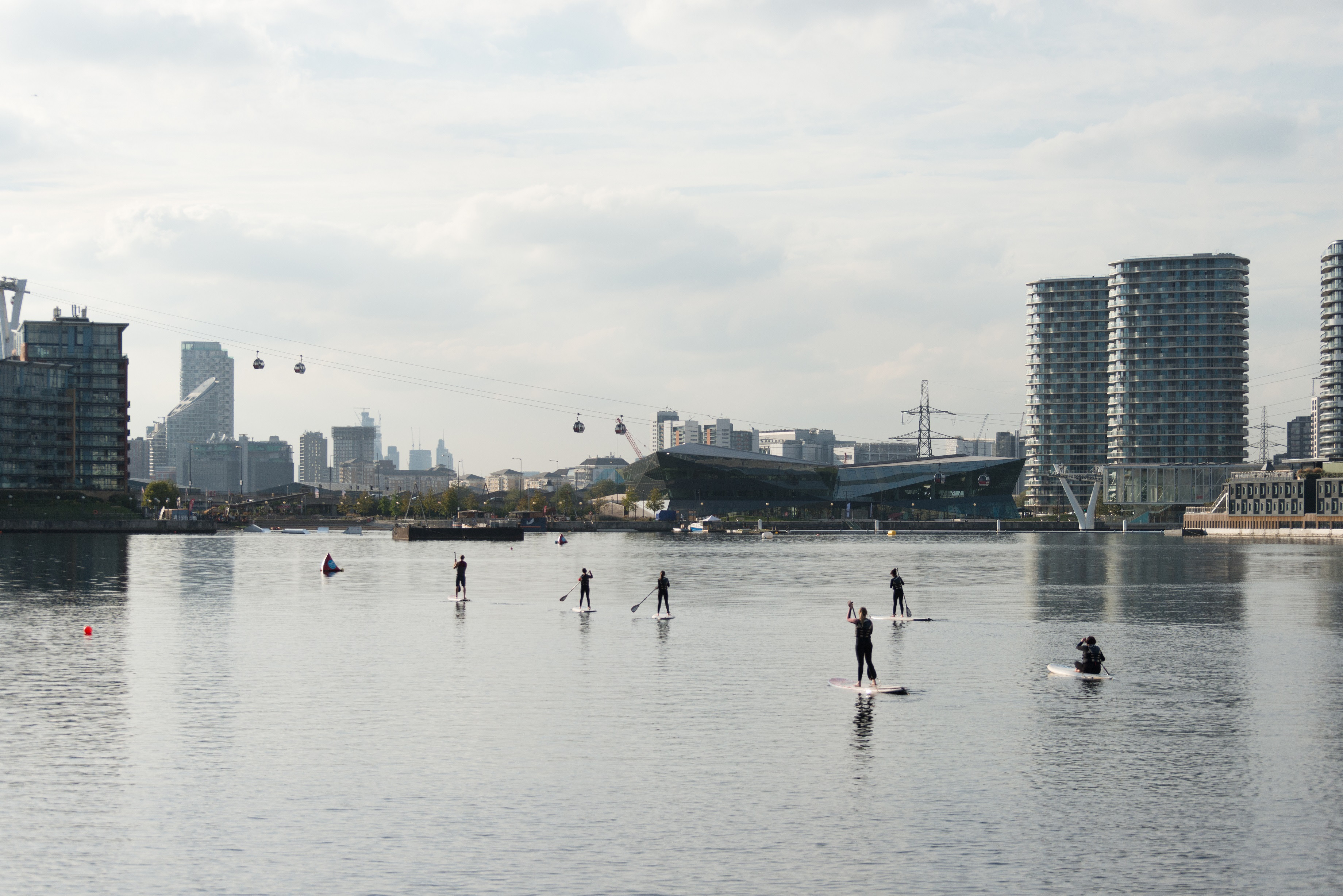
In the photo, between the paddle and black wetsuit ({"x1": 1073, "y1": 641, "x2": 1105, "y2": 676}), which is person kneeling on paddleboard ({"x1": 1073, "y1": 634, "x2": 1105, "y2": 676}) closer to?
black wetsuit ({"x1": 1073, "y1": 641, "x2": 1105, "y2": 676})

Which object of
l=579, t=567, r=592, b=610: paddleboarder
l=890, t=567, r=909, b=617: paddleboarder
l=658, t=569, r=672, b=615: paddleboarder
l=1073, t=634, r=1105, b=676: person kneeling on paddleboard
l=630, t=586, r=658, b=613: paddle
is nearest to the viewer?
l=1073, t=634, r=1105, b=676: person kneeling on paddleboard

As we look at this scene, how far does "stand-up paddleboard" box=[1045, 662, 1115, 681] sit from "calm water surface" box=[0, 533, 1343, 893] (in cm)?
56

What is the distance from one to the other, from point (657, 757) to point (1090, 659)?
1941 cm

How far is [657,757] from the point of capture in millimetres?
30094

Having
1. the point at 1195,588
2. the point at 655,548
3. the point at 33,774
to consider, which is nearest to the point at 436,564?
the point at 655,548

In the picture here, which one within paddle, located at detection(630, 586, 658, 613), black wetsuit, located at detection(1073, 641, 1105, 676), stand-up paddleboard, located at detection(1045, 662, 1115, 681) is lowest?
paddle, located at detection(630, 586, 658, 613)

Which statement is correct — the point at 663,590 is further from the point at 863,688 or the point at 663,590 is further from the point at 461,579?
the point at 863,688

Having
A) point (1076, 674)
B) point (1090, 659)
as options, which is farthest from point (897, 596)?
point (1090, 659)

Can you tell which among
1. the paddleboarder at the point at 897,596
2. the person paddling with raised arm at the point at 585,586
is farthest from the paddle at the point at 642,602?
the paddleboarder at the point at 897,596

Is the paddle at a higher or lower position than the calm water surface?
lower

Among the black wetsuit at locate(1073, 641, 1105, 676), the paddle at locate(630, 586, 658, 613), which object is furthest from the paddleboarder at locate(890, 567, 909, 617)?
the black wetsuit at locate(1073, 641, 1105, 676)

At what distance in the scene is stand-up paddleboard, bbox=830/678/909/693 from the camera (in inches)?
1575

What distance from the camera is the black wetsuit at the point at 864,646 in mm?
40531

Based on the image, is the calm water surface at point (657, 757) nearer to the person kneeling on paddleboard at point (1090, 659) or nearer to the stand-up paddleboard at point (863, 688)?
the stand-up paddleboard at point (863, 688)
